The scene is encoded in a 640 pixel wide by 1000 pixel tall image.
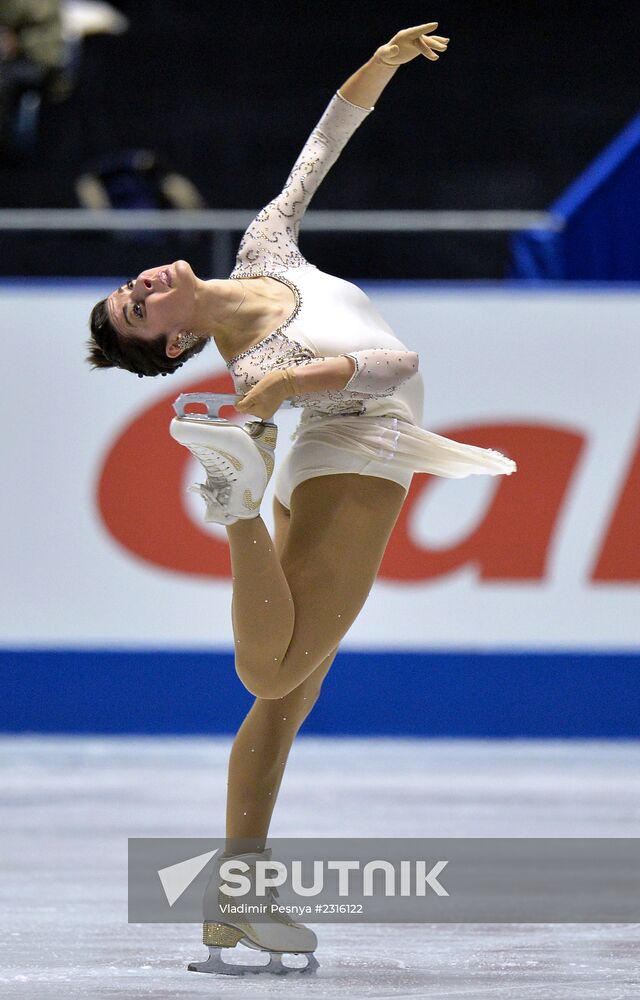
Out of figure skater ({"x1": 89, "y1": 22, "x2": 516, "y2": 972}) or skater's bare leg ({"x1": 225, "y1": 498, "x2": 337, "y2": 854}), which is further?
skater's bare leg ({"x1": 225, "y1": 498, "x2": 337, "y2": 854})

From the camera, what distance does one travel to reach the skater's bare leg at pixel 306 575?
2.14m

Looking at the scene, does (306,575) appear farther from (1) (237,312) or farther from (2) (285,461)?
(1) (237,312)

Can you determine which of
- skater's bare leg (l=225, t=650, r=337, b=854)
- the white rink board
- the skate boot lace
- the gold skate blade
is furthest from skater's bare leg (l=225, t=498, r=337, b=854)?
the white rink board

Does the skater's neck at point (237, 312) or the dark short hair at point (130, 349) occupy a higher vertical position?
the skater's neck at point (237, 312)

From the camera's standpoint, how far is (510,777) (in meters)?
4.07

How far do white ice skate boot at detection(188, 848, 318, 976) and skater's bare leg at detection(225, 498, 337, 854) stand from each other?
0.10 metres

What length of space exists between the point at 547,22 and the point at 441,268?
2.43 metres

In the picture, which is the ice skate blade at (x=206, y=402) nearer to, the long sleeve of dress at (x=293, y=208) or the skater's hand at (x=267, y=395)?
the skater's hand at (x=267, y=395)

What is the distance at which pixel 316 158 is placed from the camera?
255 centimetres

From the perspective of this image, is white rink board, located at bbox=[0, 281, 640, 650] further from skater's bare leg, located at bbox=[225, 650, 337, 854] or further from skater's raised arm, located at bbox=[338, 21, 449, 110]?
skater's bare leg, located at bbox=[225, 650, 337, 854]

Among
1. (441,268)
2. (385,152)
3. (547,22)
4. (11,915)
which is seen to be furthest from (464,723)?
(547,22)

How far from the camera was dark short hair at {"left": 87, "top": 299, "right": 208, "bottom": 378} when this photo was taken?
228 centimetres

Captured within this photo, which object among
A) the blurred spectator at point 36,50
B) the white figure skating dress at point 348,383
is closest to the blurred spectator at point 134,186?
the blurred spectator at point 36,50

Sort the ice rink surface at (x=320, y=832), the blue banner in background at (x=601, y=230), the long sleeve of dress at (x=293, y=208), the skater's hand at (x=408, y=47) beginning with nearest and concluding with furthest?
the ice rink surface at (x=320, y=832) < the long sleeve of dress at (x=293, y=208) < the skater's hand at (x=408, y=47) < the blue banner in background at (x=601, y=230)
